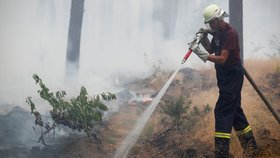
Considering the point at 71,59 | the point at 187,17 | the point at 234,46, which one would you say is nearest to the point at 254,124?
the point at 234,46

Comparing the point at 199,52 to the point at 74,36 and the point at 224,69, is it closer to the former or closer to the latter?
the point at 224,69

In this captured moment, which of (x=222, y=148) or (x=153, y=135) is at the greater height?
(x=222, y=148)

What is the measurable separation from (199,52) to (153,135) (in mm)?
2683

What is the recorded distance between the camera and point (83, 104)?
6797 mm

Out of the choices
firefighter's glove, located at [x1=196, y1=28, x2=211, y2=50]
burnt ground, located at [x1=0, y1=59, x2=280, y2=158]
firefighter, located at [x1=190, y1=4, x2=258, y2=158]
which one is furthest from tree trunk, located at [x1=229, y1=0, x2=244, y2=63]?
firefighter, located at [x1=190, y1=4, x2=258, y2=158]

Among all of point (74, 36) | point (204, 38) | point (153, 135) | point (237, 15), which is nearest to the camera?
point (204, 38)

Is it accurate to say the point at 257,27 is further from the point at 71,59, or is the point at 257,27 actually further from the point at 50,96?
the point at 50,96

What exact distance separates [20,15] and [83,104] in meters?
15.8

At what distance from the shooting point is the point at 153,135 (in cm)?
732

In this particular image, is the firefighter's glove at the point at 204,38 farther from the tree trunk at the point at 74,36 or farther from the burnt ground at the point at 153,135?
the tree trunk at the point at 74,36

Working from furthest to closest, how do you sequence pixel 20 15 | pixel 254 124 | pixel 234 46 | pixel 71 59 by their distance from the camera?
1. pixel 20 15
2. pixel 71 59
3. pixel 254 124
4. pixel 234 46

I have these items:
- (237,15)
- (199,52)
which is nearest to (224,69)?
(199,52)

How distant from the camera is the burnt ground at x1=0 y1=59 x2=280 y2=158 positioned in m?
6.29

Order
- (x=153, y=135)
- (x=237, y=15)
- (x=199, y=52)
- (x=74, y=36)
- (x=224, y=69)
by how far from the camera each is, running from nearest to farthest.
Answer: (x=199, y=52) < (x=224, y=69) < (x=153, y=135) < (x=237, y=15) < (x=74, y=36)
